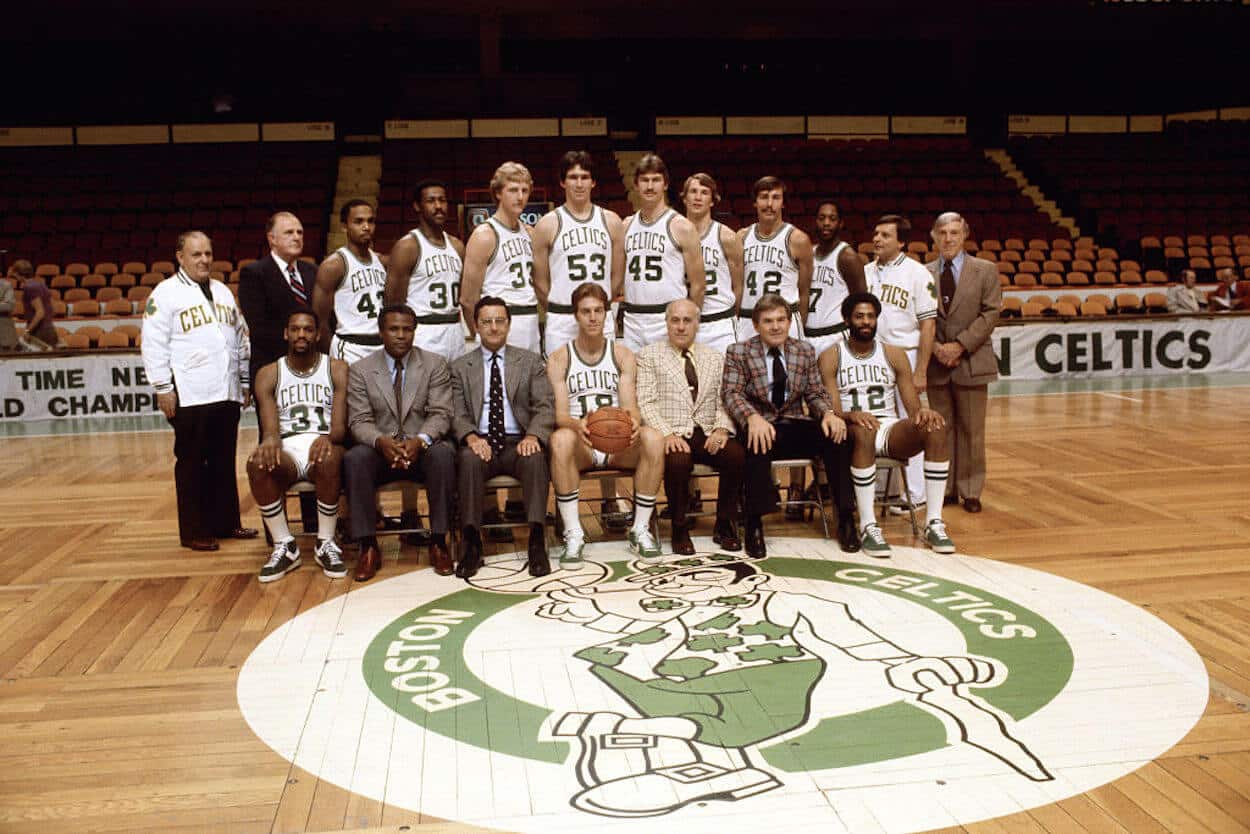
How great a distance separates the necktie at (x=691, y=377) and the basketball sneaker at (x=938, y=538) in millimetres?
1273

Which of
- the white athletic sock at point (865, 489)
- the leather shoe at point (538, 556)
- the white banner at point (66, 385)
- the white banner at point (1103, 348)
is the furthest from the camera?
the white banner at point (1103, 348)

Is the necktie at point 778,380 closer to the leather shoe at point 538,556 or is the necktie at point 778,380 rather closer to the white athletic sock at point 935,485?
the white athletic sock at point 935,485

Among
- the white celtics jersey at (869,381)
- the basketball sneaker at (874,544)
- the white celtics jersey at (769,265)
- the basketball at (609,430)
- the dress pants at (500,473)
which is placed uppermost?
the white celtics jersey at (769,265)

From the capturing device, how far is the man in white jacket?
5.04 metres

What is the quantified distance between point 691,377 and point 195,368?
2421 mm

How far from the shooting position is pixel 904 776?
104 inches

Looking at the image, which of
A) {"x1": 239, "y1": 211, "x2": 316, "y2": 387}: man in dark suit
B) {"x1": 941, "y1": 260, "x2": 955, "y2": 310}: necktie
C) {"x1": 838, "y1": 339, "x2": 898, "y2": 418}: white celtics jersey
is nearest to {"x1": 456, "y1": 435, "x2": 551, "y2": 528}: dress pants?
{"x1": 239, "y1": 211, "x2": 316, "y2": 387}: man in dark suit

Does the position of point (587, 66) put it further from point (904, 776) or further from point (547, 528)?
point (904, 776)

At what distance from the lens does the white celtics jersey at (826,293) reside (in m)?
5.49

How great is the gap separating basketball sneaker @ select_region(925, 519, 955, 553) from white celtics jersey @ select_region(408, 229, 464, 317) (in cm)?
253

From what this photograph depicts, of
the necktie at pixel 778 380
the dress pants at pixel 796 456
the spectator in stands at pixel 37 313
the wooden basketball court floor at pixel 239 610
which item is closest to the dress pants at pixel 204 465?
the wooden basketball court floor at pixel 239 610

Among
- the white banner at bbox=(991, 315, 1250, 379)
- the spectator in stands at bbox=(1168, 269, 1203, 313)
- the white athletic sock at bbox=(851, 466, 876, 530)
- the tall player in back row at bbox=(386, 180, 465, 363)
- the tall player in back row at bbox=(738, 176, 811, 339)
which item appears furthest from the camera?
the spectator in stands at bbox=(1168, 269, 1203, 313)

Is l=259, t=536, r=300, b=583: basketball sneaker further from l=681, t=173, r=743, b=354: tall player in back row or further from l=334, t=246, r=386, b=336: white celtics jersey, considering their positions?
l=681, t=173, r=743, b=354: tall player in back row

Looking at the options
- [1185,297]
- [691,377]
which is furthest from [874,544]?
[1185,297]
